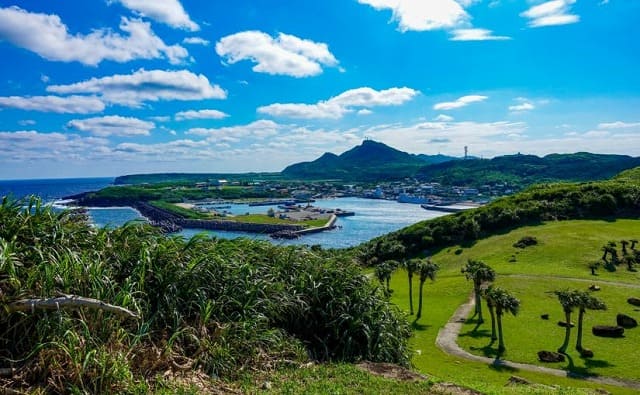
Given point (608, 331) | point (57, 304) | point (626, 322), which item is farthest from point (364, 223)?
point (57, 304)

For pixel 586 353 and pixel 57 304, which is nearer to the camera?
pixel 57 304

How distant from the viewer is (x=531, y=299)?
34844 millimetres

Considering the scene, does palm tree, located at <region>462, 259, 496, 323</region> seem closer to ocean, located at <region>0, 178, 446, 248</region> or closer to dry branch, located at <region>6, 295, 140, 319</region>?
dry branch, located at <region>6, 295, 140, 319</region>

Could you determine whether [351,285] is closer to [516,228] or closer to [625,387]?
[625,387]

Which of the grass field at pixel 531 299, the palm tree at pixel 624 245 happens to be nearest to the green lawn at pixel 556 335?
the grass field at pixel 531 299

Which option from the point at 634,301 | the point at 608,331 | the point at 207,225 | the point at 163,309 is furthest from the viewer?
the point at 207,225

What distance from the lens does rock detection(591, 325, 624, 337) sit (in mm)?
26781

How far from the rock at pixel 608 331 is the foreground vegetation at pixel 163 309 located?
22603 mm

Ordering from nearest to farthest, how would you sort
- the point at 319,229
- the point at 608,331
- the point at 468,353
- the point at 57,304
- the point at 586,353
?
the point at 57,304 → the point at 586,353 → the point at 468,353 → the point at 608,331 → the point at 319,229

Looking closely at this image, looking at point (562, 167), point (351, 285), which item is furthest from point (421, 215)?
point (351, 285)

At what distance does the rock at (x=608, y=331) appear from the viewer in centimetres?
2678

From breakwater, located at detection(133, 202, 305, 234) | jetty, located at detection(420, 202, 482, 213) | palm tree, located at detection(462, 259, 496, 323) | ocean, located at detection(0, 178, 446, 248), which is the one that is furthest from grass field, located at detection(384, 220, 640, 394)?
jetty, located at detection(420, 202, 482, 213)

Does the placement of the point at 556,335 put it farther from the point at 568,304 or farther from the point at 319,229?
the point at 319,229

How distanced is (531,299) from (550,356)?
1185 centimetres
